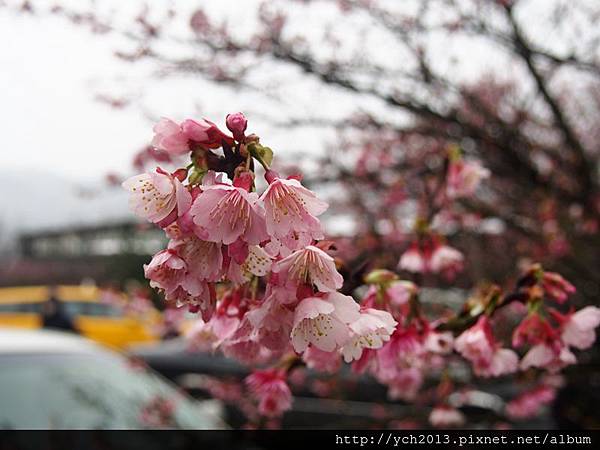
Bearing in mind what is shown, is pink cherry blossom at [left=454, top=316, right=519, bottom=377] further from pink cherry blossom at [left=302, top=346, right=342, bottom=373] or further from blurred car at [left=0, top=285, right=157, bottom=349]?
blurred car at [left=0, top=285, right=157, bottom=349]

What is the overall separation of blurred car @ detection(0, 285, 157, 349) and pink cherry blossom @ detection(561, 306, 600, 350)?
31.8ft

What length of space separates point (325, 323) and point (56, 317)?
10751mm

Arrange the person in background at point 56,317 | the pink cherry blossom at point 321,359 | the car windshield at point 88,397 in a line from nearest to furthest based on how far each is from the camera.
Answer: the pink cherry blossom at point 321,359
the car windshield at point 88,397
the person in background at point 56,317

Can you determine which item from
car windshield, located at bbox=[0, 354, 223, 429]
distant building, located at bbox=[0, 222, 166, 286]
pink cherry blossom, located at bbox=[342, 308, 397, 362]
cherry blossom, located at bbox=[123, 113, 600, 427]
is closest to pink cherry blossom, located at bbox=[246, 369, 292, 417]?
cherry blossom, located at bbox=[123, 113, 600, 427]

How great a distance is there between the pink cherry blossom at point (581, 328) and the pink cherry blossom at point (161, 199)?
3.09 ft

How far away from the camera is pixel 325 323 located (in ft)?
3.34

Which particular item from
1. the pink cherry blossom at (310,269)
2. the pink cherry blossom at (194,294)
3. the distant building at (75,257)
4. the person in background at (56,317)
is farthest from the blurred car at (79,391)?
the distant building at (75,257)

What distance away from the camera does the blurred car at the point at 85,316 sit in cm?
1079

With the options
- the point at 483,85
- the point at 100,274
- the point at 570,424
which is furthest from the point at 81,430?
the point at 100,274

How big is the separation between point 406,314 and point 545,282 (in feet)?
1.04

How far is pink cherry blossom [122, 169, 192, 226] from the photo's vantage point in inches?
36.8

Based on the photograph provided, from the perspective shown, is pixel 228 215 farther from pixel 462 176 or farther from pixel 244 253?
pixel 462 176

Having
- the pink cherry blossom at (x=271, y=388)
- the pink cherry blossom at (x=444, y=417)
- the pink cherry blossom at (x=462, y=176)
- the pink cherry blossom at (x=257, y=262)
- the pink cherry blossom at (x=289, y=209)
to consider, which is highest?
the pink cherry blossom at (x=289, y=209)

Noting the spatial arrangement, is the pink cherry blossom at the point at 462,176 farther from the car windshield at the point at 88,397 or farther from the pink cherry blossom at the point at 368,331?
the car windshield at the point at 88,397
